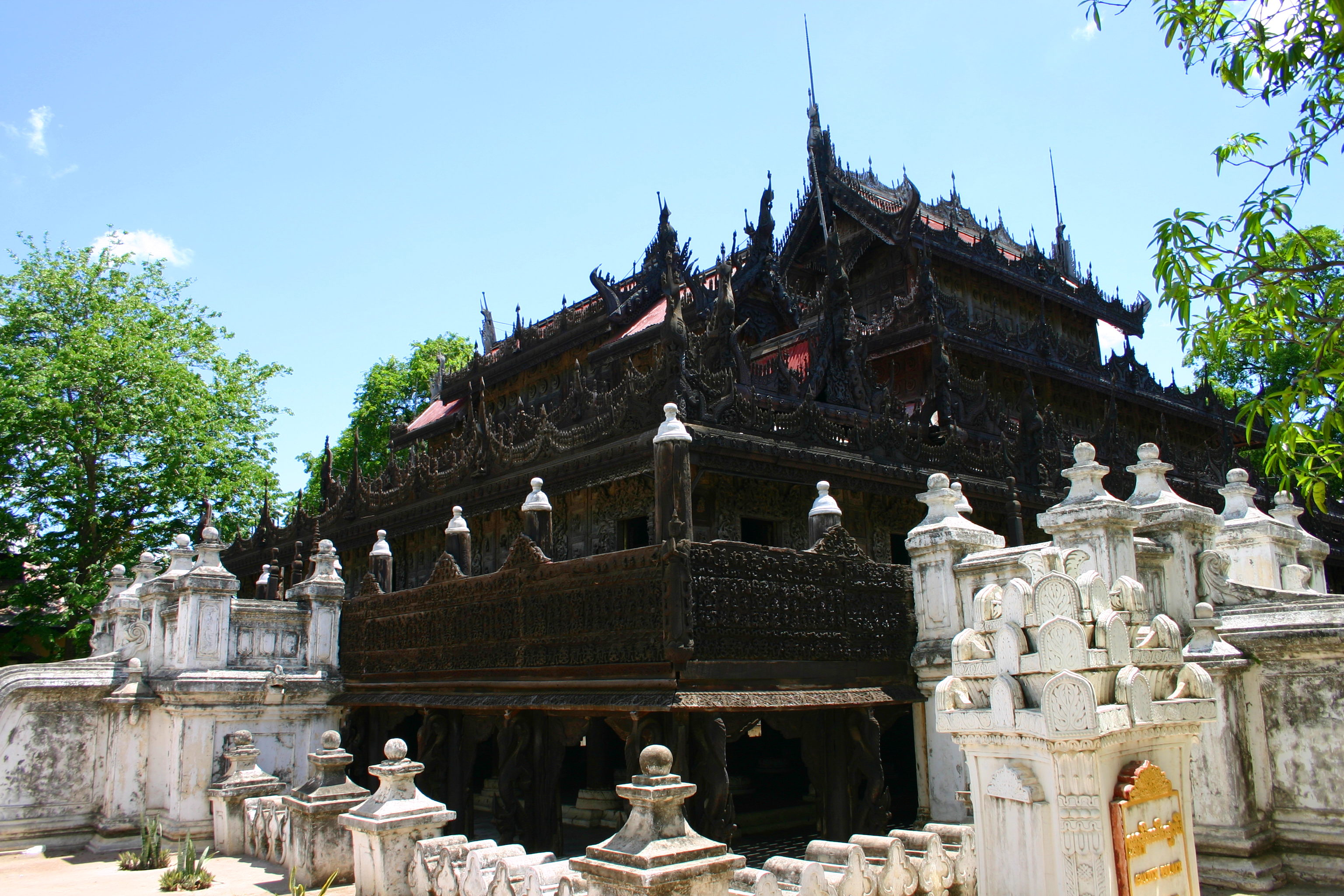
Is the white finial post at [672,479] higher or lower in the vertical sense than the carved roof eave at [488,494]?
lower

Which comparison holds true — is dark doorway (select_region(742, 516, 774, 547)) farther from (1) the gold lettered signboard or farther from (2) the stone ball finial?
(1) the gold lettered signboard

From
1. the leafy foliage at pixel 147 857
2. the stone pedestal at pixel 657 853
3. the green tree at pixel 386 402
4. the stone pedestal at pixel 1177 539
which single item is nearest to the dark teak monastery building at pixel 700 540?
the stone pedestal at pixel 1177 539

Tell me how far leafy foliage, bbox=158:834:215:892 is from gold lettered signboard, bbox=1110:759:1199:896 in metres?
9.30

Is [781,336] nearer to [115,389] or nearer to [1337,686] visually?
[1337,686]

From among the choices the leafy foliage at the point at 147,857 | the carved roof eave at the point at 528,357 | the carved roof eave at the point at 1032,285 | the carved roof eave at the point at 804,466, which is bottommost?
the leafy foliage at the point at 147,857

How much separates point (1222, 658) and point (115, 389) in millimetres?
22767

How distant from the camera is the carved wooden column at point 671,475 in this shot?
9570 millimetres

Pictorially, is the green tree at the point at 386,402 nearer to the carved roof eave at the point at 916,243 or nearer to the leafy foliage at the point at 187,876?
the carved roof eave at the point at 916,243

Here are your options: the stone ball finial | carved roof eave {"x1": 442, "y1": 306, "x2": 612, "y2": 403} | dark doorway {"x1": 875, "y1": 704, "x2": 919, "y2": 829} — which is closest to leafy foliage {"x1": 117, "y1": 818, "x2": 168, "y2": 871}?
the stone ball finial

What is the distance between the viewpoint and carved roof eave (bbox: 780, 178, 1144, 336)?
2487cm

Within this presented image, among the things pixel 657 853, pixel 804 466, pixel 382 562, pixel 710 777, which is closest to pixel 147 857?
pixel 382 562

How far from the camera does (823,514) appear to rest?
415 inches

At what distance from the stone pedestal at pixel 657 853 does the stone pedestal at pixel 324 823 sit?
15.6 feet

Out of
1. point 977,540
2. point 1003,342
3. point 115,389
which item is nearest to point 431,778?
point 977,540
